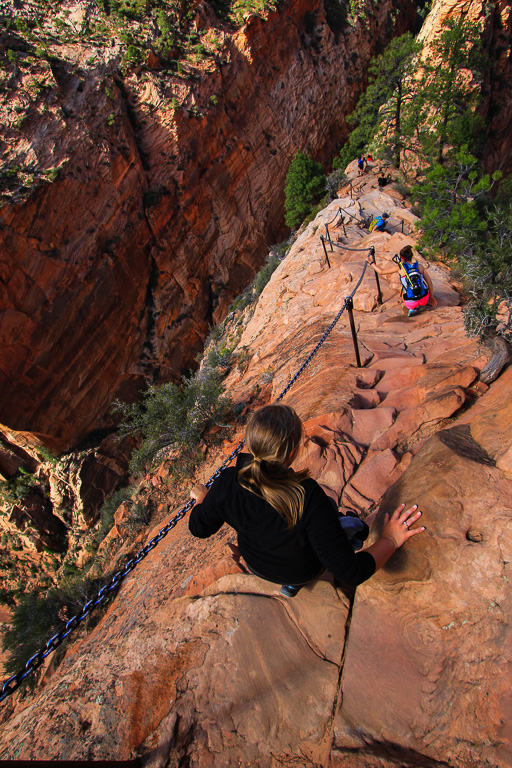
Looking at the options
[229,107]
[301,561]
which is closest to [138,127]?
[229,107]

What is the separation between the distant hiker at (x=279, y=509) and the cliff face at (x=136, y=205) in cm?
1637

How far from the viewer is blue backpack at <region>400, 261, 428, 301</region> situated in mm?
7402

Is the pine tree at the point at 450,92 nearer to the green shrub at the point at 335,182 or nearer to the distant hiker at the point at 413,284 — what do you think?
the green shrub at the point at 335,182

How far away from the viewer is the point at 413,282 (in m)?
7.45

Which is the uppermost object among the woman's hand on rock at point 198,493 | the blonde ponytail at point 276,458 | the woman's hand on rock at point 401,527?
the blonde ponytail at point 276,458

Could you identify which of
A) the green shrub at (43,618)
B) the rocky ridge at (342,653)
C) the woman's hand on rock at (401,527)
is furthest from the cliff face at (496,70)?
the green shrub at (43,618)

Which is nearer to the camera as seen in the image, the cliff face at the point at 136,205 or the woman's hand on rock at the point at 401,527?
the woman's hand on rock at the point at 401,527

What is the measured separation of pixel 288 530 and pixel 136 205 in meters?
21.0

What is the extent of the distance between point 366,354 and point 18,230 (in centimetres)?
1499

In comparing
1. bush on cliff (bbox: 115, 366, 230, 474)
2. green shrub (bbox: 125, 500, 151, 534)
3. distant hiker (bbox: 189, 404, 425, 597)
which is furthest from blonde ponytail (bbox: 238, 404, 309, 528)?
green shrub (bbox: 125, 500, 151, 534)

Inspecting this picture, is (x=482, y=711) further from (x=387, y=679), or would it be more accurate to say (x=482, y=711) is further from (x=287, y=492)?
(x=287, y=492)

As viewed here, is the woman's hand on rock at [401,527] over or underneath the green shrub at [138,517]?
over

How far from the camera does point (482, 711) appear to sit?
75.3 inches

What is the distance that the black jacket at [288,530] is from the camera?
1850mm
